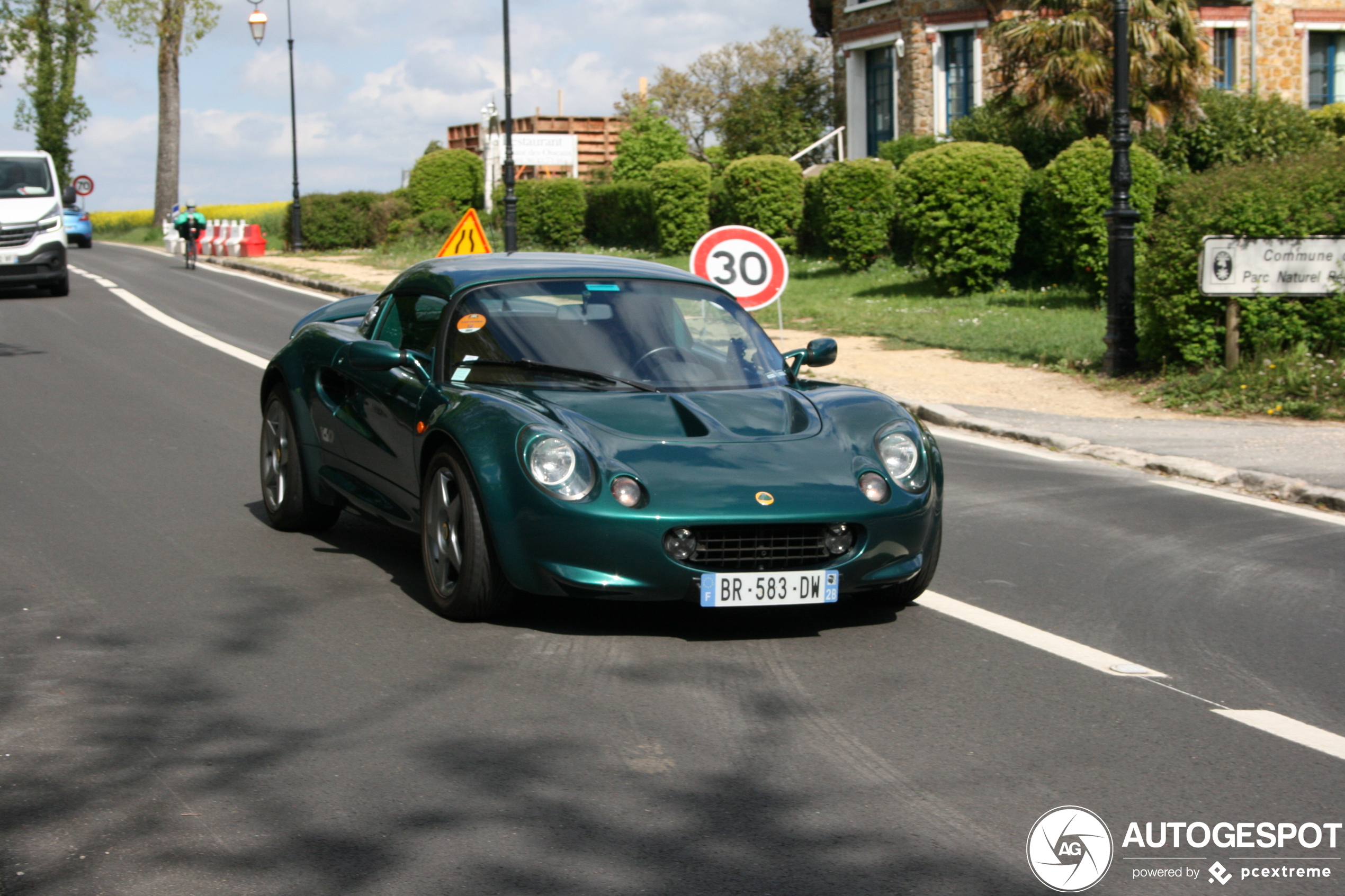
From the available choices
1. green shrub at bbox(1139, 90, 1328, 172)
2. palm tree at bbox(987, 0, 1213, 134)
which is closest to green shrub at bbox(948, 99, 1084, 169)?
palm tree at bbox(987, 0, 1213, 134)

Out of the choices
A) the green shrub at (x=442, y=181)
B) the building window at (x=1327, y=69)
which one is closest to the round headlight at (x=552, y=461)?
the building window at (x=1327, y=69)

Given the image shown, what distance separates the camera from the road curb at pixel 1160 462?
9.27 metres

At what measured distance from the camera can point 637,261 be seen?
299 inches

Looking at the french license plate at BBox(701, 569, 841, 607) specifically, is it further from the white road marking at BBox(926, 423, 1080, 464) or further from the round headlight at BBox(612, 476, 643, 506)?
the white road marking at BBox(926, 423, 1080, 464)

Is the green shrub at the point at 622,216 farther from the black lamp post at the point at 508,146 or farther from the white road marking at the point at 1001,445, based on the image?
the white road marking at the point at 1001,445

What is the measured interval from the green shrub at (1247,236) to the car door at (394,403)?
28.3 ft

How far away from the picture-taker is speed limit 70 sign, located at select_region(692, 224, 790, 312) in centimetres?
1423

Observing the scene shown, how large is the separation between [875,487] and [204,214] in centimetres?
7323

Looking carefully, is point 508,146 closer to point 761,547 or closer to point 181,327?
point 181,327

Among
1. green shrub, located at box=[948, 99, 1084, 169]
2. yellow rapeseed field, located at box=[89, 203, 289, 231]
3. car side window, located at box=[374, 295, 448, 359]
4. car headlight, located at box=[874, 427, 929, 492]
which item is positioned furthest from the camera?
yellow rapeseed field, located at box=[89, 203, 289, 231]

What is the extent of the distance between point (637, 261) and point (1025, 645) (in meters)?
2.96

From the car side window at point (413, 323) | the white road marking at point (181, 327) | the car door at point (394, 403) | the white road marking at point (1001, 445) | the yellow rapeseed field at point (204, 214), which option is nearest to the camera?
the car door at point (394, 403)

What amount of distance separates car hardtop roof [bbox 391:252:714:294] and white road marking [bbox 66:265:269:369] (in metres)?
5.63

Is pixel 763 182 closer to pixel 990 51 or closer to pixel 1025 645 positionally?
pixel 990 51
